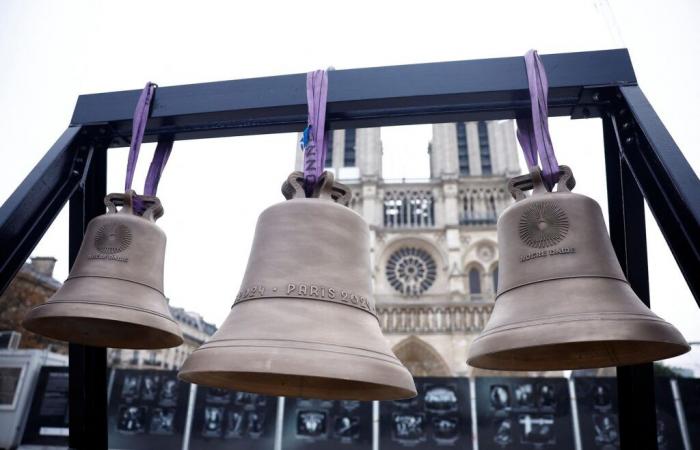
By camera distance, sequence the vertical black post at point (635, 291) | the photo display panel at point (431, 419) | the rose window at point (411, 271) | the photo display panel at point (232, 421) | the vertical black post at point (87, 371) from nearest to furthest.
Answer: the vertical black post at point (635, 291) → the vertical black post at point (87, 371) → the photo display panel at point (431, 419) → the photo display panel at point (232, 421) → the rose window at point (411, 271)

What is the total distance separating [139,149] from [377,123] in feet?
3.25

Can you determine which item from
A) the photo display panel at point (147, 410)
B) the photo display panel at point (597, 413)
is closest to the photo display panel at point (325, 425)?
the photo display panel at point (147, 410)

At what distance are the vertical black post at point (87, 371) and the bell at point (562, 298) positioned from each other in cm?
162

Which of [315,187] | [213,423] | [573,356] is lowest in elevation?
[213,423]

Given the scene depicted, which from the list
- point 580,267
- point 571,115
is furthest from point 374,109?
point 580,267

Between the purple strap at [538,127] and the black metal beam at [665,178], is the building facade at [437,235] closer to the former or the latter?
the purple strap at [538,127]

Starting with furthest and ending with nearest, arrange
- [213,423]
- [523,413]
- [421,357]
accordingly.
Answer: [421,357] < [213,423] < [523,413]

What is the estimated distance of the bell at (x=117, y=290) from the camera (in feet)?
5.52

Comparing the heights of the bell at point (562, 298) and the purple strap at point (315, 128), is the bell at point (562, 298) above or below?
below

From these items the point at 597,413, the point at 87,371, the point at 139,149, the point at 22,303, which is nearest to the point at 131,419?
the point at 87,371

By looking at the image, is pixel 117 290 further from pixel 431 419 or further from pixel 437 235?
pixel 437 235

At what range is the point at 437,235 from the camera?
27.8 m

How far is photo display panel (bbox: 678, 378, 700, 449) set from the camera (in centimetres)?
611

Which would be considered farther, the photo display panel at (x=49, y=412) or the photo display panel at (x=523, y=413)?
the photo display panel at (x=49, y=412)
